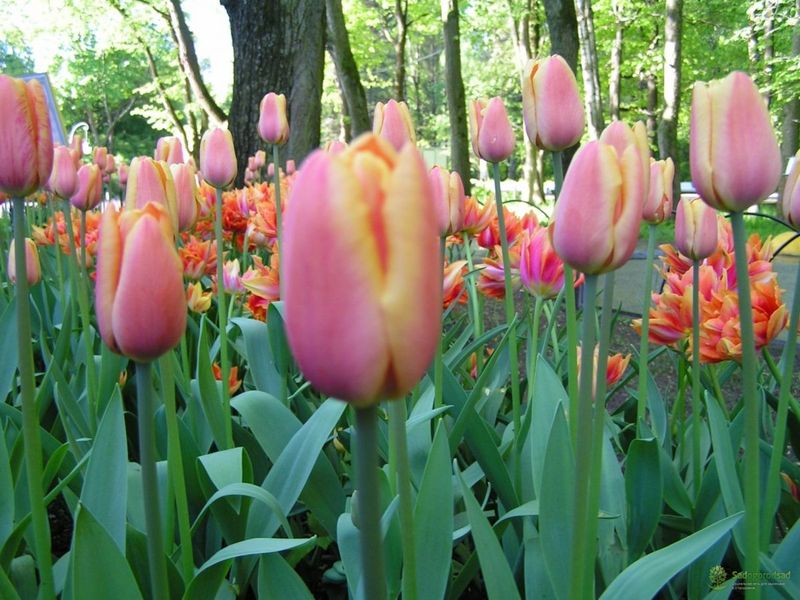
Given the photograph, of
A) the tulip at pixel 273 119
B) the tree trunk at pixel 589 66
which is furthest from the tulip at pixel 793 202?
the tree trunk at pixel 589 66

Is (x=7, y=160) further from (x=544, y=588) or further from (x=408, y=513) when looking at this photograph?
(x=544, y=588)

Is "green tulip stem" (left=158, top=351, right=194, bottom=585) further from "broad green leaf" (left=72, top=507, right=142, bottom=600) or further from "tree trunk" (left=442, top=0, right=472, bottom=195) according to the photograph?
"tree trunk" (left=442, top=0, right=472, bottom=195)

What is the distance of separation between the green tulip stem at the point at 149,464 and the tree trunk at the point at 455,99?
30.3ft

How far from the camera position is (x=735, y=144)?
708 mm

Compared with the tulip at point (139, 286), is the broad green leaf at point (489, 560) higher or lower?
lower

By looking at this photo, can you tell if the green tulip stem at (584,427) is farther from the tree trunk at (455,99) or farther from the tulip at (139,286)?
the tree trunk at (455,99)

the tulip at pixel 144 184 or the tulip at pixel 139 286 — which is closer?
the tulip at pixel 139 286

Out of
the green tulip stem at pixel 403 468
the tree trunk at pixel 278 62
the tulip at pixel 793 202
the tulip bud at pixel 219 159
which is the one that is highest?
the tree trunk at pixel 278 62

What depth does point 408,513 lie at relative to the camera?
70 centimetres

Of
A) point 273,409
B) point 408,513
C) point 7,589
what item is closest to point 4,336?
point 273,409

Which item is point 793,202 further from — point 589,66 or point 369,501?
point 589,66

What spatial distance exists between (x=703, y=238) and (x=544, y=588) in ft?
1.86

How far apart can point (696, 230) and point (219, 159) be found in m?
0.86

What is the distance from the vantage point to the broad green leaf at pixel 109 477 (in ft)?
3.03
